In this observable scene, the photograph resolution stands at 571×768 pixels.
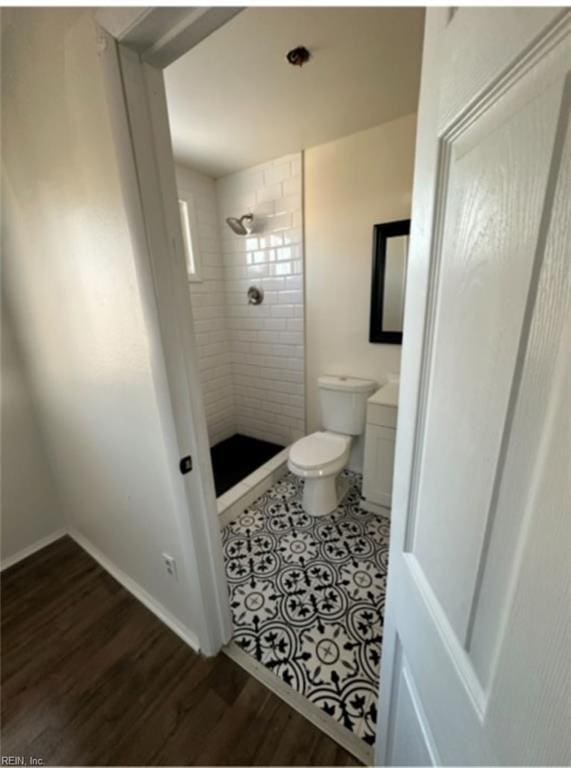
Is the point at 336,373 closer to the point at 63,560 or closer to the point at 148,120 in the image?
the point at 148,120

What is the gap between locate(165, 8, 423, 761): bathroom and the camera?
3.95 ft

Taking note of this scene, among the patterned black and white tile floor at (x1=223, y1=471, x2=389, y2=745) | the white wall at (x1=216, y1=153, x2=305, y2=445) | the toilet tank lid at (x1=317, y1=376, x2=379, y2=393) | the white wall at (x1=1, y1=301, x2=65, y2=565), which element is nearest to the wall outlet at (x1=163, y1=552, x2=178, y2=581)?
the patterned black and white tile floor at (x1=223, y1=471, x2=389, y2=745)

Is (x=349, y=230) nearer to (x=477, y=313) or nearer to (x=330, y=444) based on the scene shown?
(x=330, y=444)

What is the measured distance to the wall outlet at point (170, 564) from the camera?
1250mm

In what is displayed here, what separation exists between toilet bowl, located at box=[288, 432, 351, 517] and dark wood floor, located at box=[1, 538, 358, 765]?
924 mm

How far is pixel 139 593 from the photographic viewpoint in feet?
5.09

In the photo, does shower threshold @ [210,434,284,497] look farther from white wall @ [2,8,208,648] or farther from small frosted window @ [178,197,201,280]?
small frosted window @ [178,197,201,280]

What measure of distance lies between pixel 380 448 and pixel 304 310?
3.77 ft

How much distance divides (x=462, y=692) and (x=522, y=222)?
601mm

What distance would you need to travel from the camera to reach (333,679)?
1.18m

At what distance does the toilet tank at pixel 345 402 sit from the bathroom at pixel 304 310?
1cm

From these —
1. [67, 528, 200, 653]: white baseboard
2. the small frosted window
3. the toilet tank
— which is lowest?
[67, 528, 200, 653]: white baseboard

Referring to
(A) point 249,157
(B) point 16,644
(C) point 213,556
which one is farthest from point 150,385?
(A) point 249,157

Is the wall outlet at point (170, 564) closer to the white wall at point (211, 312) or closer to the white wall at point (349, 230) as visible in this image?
the white wall at point (211, 312)
